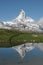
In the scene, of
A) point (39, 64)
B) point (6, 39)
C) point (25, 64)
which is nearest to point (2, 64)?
point (25, 64)

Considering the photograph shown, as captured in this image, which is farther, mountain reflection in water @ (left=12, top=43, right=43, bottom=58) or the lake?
mountain reflection in water @ (left=12, top=43, right=43, bottom=58)

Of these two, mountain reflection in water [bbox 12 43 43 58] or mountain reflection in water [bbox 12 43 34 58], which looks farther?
mountain reflection in water [bbox 12 43 43 58]

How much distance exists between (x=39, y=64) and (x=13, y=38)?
4930 inches

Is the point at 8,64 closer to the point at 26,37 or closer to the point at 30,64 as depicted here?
the point at 30,64

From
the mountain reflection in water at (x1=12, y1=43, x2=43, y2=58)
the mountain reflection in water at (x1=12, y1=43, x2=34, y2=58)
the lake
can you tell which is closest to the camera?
the lake

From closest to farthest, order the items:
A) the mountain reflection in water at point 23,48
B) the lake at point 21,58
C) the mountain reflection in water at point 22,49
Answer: the lake at point 21,58, the mountain reflection in water at point 22,49, the mountain reflection in water at point 23,48

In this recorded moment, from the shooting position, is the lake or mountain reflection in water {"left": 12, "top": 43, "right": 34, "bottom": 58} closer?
the lake

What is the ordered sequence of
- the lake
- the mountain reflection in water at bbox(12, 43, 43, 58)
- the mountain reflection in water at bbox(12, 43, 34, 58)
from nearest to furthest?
the lake
the mountain reflection in water at bbox(12, 43, 34, 58)
the mountain reflection in water at bbox(12, 43, 43, 58)

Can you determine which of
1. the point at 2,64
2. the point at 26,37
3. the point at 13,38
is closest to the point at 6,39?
the point at 13,38

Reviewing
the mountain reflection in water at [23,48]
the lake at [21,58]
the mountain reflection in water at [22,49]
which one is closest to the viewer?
the lake at [21,58]

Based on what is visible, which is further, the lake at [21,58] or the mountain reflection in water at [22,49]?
the mountain reflection in water at [22,49]

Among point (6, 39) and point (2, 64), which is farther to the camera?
point (6, 39)

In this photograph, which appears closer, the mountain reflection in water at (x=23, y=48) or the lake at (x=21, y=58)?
the lake at (x=21, y=58)

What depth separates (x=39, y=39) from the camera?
166500 mm
